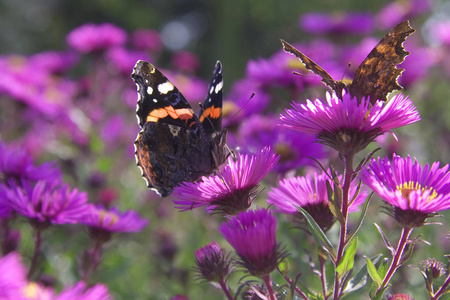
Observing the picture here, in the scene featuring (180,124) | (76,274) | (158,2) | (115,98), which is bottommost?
(76,274)

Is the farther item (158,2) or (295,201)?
(158,2)

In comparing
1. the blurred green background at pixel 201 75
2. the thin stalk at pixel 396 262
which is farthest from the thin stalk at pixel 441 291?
the blurred green background at pixel 201 75

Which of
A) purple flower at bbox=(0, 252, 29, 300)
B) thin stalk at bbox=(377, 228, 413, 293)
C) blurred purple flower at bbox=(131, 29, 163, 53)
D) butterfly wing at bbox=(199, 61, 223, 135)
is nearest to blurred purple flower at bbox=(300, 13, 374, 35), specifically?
blurred purple flower at bbox=(131, 29, 163, 53)

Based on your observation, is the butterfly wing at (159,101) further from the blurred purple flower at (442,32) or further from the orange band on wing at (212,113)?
the blurred purple flower at (442,32)

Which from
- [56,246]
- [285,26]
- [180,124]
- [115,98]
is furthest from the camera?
[285,26]

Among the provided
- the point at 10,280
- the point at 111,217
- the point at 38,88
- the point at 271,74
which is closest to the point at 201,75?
the point at 38,88

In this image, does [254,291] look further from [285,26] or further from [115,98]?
[285,26]

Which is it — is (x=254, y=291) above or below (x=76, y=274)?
below

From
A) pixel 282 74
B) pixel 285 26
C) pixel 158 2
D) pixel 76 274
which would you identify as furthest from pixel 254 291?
pixel 158 2
